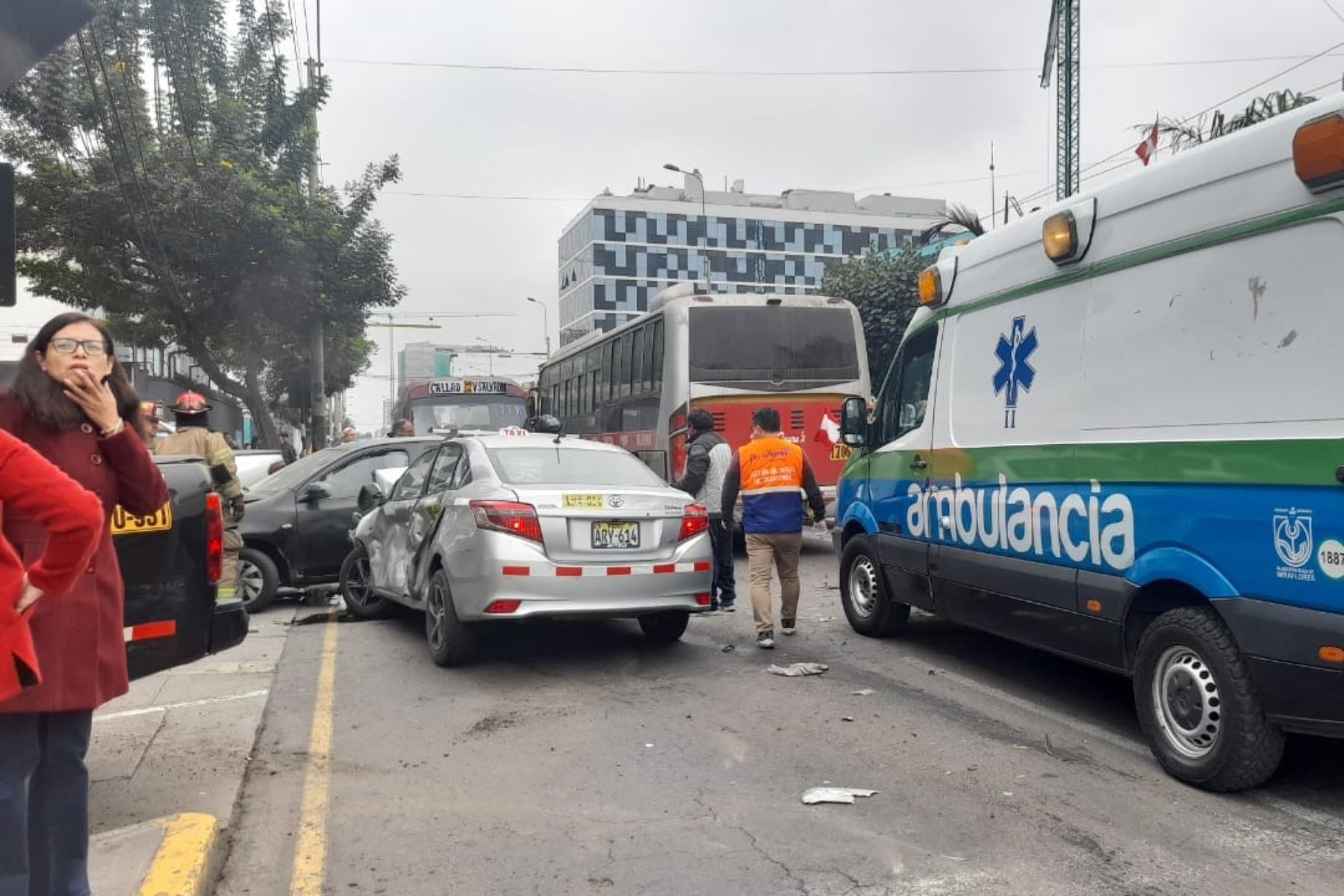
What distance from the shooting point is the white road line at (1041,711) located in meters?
5.32

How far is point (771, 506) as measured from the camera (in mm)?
7824

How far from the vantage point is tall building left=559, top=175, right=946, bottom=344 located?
95.8 meters

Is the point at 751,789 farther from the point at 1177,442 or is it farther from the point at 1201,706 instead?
the point at 1177,442

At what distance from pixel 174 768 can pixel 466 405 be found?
15.4 metres

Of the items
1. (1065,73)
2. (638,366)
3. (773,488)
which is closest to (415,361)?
(1065,73)

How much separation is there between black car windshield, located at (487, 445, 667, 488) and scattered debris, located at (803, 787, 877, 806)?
2.96m

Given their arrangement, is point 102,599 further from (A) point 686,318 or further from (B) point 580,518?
(A) point 686,318

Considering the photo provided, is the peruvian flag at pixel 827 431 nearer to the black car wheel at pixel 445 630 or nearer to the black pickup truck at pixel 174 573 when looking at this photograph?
the black car wheel at pixel 445 630

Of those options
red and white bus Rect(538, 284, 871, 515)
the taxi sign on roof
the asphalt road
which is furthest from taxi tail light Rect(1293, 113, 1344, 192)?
the taxi sign on roof

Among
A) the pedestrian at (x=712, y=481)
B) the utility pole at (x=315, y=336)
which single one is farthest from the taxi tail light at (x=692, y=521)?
the utility pole at (x=315, y=336)

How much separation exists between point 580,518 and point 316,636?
311 centimetres

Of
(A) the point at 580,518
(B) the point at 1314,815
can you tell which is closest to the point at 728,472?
(A) the point at 580,518

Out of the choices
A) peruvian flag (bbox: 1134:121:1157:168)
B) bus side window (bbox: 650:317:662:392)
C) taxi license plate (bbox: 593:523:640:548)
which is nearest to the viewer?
taxi license plate (bbox: 593:523:640:548)

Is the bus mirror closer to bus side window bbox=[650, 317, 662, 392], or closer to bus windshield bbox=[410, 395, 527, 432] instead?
bus side window bbox=[650, 317, 662, 392]
